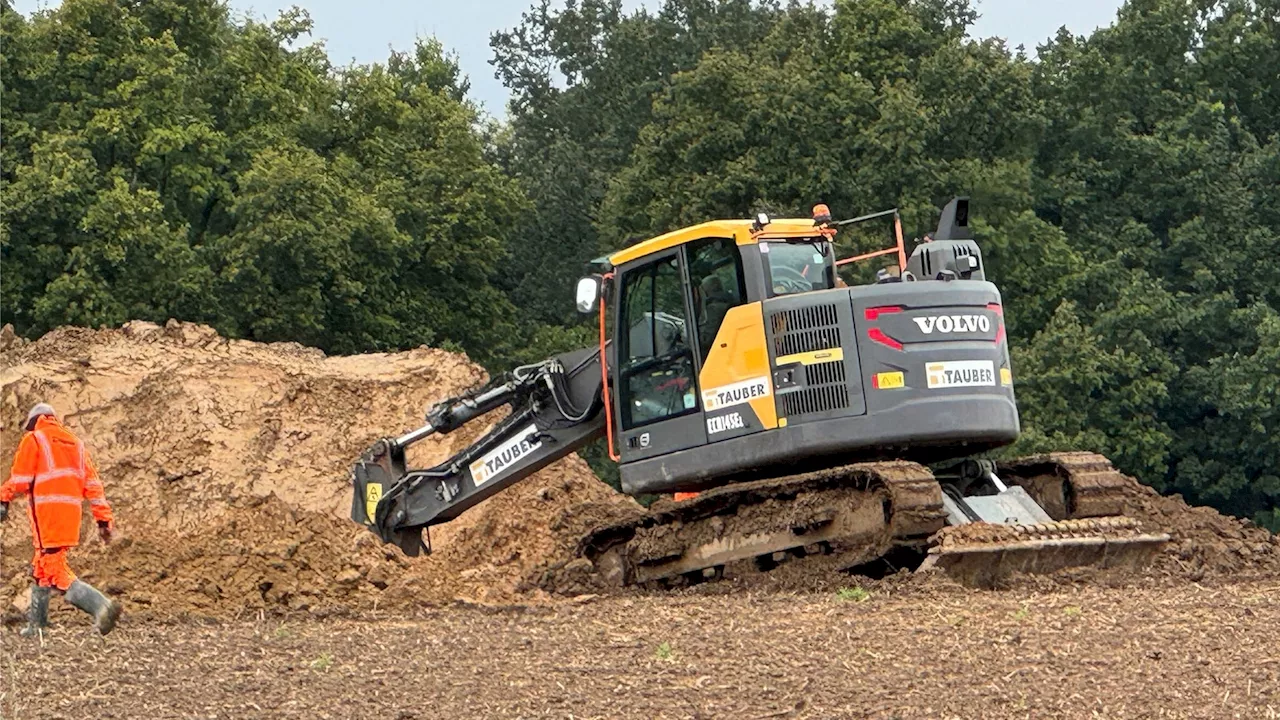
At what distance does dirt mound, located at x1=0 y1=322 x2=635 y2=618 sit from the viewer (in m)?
21.1

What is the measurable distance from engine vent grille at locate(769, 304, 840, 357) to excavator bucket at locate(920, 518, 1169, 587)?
1587 millimetres

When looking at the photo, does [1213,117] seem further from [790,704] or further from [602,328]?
[790,704]

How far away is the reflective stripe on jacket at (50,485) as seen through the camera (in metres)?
14.3

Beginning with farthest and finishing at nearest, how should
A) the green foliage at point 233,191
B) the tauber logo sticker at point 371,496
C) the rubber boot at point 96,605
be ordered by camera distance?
the green foliage at point 233,191
the tauber logo sticker at point 371,496
the rubber boot at point 96,605

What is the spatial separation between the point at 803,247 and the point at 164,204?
25.2m

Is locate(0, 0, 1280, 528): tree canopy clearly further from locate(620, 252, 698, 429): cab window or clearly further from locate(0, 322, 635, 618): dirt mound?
locate(620, 252, 698, 429): cab window

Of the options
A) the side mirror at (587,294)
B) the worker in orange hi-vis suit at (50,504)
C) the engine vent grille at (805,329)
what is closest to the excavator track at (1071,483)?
the engine vent grille at (805,329)

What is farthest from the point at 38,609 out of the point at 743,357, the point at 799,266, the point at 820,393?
the point at 799,266

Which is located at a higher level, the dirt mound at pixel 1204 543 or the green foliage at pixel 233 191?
the green foliage at pixel 233 191

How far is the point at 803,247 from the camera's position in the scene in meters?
15.7

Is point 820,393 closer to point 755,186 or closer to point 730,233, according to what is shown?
point 730,233

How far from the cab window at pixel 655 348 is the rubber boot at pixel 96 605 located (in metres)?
4.15

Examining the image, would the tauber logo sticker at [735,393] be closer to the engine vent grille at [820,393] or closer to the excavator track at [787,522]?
the engine vent grille at [820,393]

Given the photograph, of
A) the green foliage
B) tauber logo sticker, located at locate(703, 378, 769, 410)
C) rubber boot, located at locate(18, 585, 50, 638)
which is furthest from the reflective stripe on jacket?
the green foliage
